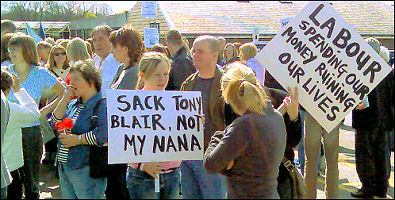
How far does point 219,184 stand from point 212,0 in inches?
869

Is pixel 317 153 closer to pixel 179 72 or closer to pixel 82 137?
pixel 179 72

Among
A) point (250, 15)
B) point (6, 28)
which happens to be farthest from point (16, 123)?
point (250, 15)

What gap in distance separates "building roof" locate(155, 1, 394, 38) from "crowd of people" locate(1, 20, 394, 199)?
52.1 ft

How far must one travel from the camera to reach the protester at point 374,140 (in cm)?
445

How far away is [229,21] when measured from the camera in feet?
71.1

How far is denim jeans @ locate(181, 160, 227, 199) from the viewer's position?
299cm

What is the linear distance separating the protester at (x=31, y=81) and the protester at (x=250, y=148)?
2281 millimetres

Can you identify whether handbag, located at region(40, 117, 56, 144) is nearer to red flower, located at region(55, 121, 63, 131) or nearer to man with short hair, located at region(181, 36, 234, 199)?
red flower, located at region(55, 121, 63, 131)

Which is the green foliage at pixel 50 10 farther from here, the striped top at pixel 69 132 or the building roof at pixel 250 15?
the striped top at pixel 69 132

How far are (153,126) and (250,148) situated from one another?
882 mm

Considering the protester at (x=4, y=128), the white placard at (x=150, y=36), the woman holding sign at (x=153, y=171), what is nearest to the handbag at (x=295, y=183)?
the woman holding sign at (x=153, y=171)

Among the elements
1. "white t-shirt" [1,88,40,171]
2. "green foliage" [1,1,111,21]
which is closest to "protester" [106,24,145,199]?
"white t-shirt" [1,88,40,171]

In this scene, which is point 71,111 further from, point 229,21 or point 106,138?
point 229,21

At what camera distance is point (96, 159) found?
3041 millimetres
